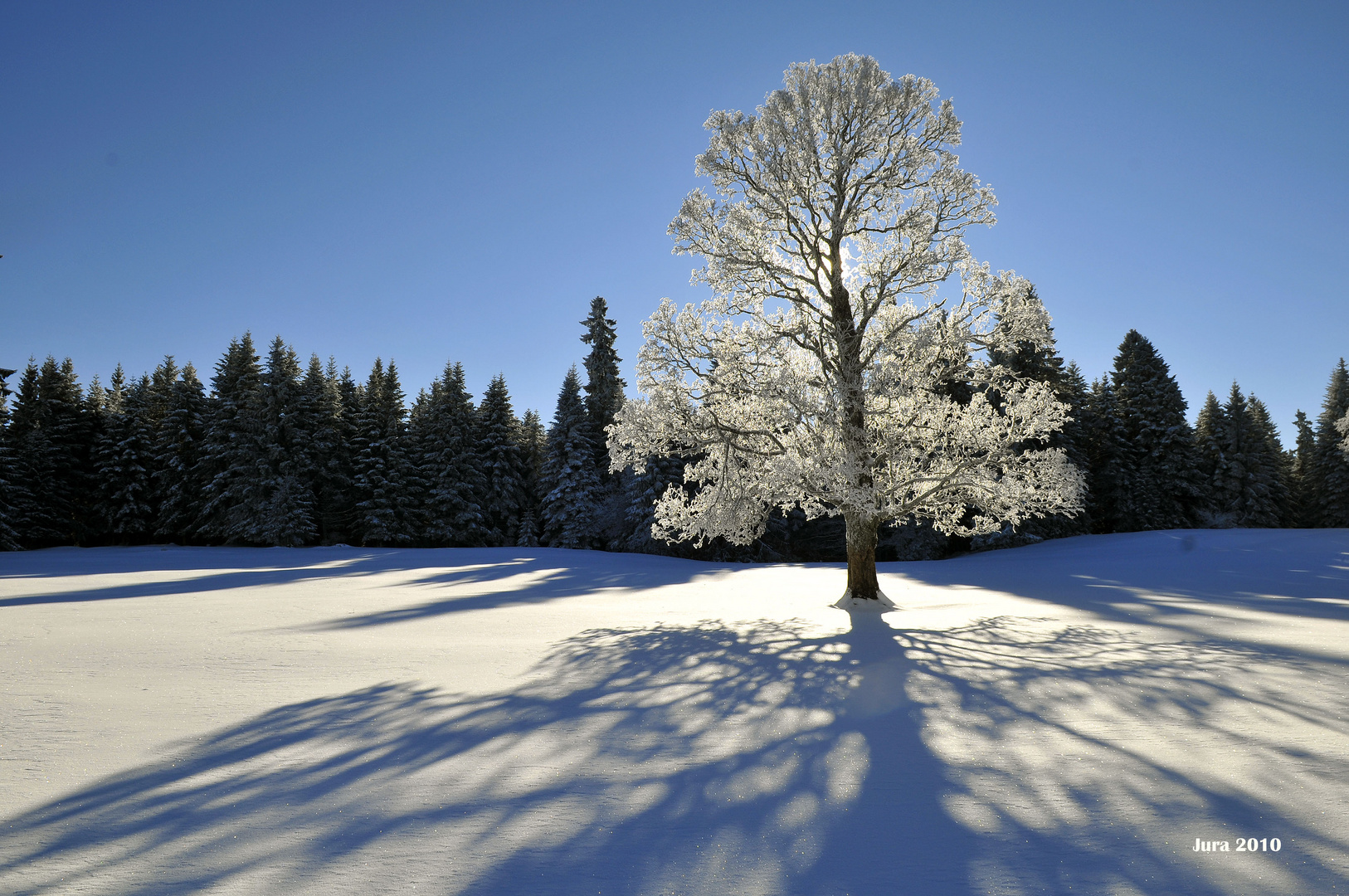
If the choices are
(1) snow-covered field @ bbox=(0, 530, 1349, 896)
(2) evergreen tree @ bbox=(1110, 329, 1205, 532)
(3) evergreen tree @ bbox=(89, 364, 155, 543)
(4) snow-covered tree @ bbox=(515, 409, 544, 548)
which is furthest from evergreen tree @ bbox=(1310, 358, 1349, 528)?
(3) evergreen tree @ bbox=(89, 364, 155, 543)

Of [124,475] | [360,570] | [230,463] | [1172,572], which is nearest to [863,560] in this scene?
[1172,572]

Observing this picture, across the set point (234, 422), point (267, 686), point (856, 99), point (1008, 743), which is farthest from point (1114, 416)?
point (234, 422)

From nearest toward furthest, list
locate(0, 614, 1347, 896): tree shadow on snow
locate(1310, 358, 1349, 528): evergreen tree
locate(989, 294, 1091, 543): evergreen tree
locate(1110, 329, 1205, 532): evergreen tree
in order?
locate(0, 614, 1347, 896): tree shadow on snow → locate(989, 294, 1091, 543): evergreen tree → locate(1110, 329, 1205, 532): evergreen tree → locate(1310, 358, 1349, 528): evergreen tree

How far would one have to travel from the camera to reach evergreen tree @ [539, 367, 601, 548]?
38062mm

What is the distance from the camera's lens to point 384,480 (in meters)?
39.2

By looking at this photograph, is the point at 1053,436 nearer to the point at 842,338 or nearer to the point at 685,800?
the point at 842,338

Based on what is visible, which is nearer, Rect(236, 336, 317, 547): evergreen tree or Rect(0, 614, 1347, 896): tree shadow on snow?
Rect(0, 614, 1347, 896): tree shadow on snow

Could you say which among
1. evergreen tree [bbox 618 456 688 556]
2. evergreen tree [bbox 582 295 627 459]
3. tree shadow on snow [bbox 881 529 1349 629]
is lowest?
tree shadow on snow [bbox 881 529 1349 629]

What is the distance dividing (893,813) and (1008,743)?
157 cm

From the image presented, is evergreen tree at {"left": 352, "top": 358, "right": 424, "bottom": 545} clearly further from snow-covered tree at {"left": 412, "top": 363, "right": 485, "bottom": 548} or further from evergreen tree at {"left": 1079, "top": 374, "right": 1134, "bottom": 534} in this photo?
evergreen tree at {"left": 1079, "top": 374, "right": 1134, "bottom": 534}

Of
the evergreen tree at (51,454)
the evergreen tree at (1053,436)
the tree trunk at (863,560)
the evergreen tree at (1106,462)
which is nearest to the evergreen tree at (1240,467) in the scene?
the evergreen tree at (1106,462)

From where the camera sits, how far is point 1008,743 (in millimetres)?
4484

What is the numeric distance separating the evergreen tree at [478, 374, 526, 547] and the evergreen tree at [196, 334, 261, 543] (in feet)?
42.0

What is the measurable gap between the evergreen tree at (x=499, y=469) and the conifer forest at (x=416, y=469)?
0.14 m
